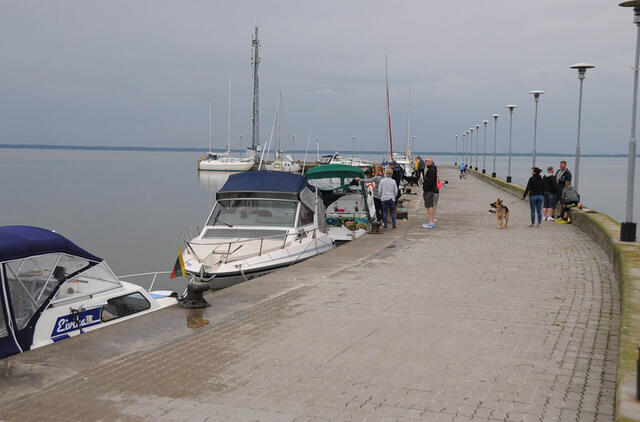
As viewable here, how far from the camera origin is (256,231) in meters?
13.9

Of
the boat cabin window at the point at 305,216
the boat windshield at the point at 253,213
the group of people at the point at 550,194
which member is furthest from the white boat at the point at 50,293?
the group of people at the point at 550,194

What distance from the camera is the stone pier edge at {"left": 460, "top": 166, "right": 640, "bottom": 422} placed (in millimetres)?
4832

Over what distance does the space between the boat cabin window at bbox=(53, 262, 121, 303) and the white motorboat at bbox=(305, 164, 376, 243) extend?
9346mm

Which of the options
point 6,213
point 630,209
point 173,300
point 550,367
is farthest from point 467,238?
point 6,213

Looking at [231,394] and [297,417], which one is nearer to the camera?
[297,417]

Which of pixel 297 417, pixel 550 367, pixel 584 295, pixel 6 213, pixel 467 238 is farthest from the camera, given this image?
pixel 6 213

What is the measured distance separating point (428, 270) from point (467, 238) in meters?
4.62

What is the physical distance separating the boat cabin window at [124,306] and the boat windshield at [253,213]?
5.19 meters

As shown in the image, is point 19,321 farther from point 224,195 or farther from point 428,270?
point 224,195

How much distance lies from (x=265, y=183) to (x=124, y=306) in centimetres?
654

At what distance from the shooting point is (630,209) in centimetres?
1287

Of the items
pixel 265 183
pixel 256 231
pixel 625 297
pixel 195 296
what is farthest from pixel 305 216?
pixel 625 297

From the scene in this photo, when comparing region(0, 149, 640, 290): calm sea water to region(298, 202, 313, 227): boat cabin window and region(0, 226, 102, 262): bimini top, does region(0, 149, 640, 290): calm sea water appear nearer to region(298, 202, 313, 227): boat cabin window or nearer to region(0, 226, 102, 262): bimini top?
region(298, 202, 313, 227): boat cabin window

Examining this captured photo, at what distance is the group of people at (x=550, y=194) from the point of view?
57.5 ft
